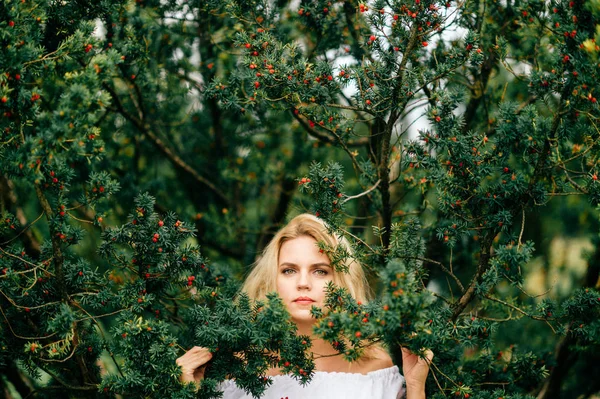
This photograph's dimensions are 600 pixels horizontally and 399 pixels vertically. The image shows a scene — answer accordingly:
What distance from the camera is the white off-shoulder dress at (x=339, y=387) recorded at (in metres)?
3.34

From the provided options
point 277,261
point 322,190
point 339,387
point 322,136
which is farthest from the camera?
point 322,136

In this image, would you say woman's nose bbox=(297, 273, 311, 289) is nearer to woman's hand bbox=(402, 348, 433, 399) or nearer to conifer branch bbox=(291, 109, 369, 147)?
woman's hand bbox=(402, 348, 433, 399)

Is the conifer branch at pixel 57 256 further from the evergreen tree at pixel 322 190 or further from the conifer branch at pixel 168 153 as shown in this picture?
the conifer branch at pixel 168 153

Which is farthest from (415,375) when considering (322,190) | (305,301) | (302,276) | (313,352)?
(322,190)

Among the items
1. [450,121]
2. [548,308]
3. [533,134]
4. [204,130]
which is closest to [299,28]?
[204,130]

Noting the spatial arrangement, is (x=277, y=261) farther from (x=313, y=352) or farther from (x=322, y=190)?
(x=322, y=190)

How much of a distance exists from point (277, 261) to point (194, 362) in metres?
0.90

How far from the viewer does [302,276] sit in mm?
3477

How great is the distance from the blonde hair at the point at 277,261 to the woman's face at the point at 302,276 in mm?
54

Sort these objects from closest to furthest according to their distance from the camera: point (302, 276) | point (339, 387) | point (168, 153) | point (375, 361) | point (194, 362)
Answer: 1. point (194, 362)
2. point (339, 387)
3. point (302, 276)
4. point (375, 361)
5. point (168, 153)

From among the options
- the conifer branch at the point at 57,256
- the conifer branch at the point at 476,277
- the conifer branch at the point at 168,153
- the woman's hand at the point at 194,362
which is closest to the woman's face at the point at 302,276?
the woman's hand at the point at 194,362

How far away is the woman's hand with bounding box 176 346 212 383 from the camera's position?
3.08 m

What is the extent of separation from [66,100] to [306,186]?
1089mm

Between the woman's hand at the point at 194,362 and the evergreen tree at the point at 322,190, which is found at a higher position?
the evergreen tree at the point at 322,190
